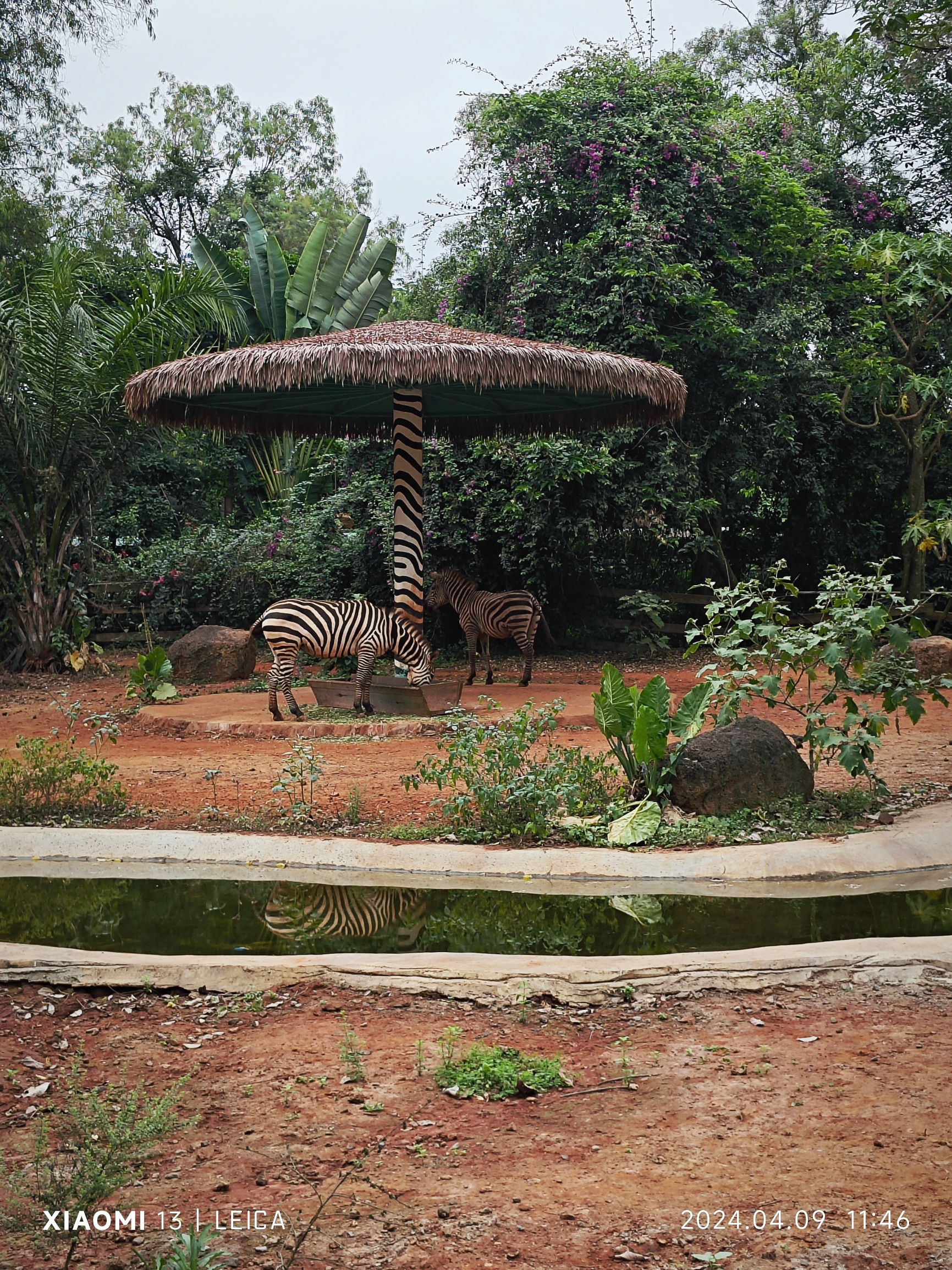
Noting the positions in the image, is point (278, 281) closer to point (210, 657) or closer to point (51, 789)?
point (210, 657)

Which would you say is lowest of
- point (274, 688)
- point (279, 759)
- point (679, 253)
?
point (279, 759)

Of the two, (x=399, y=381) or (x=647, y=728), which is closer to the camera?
(x=647, y=728)

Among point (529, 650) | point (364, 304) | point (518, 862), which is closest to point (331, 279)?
point (364, 304)

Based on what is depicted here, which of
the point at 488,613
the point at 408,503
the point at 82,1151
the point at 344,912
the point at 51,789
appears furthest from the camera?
the point at 488,613

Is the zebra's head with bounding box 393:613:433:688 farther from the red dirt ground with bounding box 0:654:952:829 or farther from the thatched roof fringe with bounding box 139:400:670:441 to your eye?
the thatched roof fringe with bounding box 139:400:670:441

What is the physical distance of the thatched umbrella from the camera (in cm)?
995

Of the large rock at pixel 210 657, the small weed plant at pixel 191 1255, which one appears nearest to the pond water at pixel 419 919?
the small weed plant at pixel 191 1255

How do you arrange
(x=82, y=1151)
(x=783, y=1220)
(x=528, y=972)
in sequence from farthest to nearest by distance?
1. (x=528, y=972)
2. (x=82, y=1151)
3. (x=783, y=1220)

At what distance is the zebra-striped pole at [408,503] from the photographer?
37.8 feet

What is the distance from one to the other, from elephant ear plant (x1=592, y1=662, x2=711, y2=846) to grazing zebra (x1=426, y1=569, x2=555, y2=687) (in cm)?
552

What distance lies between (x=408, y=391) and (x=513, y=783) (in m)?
5.85

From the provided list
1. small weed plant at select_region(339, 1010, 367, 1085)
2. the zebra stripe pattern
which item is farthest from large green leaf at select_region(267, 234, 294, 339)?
small weed plant at select_region(339, 1010, 367, 1085)

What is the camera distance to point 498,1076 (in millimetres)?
3545

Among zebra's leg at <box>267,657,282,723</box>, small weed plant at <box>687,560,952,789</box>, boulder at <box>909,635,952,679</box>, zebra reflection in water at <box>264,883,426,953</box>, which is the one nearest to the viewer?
zebra reflection in water at <box>264,883,426,953</box>
